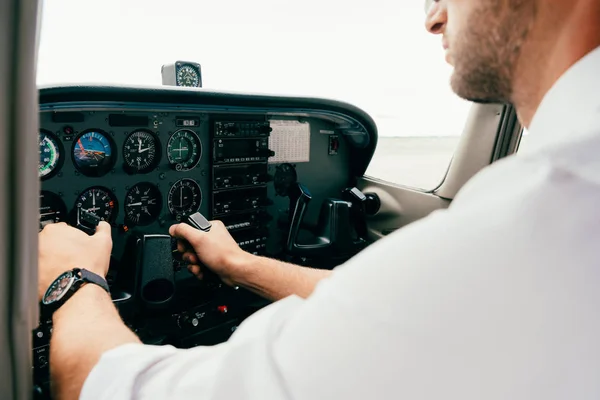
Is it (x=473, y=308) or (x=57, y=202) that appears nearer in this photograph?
(x=473, y=308)

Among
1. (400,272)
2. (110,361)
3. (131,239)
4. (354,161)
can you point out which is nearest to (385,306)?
(400,272)

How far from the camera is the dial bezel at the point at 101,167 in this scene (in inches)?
73.7

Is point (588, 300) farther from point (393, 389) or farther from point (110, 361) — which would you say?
point (110, 361)

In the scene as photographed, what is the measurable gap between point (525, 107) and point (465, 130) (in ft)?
5.80

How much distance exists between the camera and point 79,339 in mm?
737

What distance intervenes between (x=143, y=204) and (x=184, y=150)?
31cm

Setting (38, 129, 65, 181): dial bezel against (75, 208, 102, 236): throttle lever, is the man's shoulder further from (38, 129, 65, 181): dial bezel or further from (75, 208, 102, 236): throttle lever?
(38, 129, 65, 181): dial bezel

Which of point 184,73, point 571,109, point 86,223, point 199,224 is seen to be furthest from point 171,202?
point 571,109

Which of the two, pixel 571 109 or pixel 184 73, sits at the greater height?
pixel 184 73

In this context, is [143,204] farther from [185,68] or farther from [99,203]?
[185,68]

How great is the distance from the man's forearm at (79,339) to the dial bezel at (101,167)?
1.15 meters

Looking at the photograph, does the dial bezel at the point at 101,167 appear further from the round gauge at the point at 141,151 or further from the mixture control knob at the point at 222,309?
the mixture control knob at the point at 222,309

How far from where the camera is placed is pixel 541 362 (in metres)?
0.43

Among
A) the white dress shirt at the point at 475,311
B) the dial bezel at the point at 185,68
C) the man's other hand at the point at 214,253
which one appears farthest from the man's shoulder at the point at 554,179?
the dial bezel at the point at 185,68
